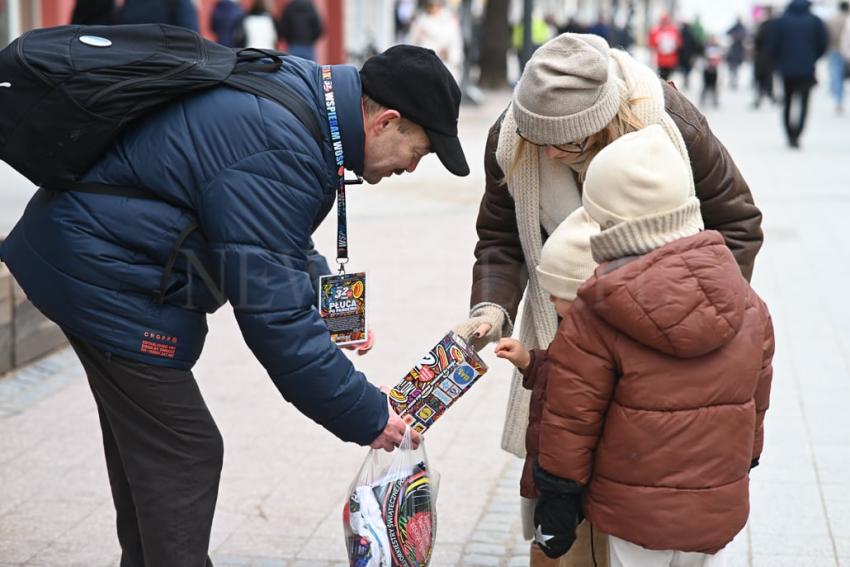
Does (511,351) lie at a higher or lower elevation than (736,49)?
higher

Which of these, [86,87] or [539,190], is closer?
[86,87]

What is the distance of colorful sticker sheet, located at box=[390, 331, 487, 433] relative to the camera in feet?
10.9

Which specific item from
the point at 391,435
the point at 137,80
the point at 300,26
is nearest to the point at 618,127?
the point at 391,435

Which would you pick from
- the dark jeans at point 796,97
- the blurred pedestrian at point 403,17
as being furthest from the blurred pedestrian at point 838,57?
the blurred pedestrian at point 403,17

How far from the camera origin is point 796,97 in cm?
1698

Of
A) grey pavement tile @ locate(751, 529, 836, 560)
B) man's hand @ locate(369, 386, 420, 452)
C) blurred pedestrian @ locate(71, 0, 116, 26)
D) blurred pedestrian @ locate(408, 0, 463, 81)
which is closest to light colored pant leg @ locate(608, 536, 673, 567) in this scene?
man's hand @ locate(369, 386, 420, 452)

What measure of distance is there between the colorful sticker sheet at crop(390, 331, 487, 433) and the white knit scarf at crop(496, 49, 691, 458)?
331mm

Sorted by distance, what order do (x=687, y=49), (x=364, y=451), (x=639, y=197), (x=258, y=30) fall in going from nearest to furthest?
(x=639, y=197), (x=364, y=451), (x=258, y=30), (x=687, y=49)

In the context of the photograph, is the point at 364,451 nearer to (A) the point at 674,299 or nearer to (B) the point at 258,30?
(A) the point at 674,299

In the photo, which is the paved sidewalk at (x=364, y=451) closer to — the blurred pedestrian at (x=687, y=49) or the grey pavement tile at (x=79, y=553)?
the grey pavement tile at (x=79, y=553)

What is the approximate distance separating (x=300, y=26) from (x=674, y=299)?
1554 centimetres

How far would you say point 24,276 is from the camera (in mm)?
3234

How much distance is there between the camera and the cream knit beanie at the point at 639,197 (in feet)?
9.43

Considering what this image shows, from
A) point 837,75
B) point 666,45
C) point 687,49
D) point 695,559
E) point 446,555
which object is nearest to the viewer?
point 695,559
